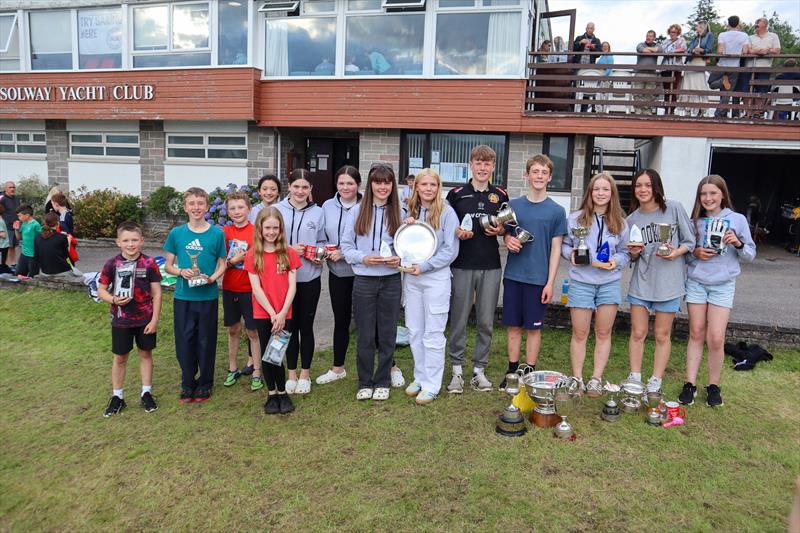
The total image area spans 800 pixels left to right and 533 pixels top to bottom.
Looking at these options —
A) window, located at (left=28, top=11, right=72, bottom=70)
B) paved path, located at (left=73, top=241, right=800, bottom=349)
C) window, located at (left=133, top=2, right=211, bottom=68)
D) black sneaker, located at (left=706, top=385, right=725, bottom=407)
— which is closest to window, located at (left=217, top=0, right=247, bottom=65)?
window, located at (left=133, top=2, right=211, bottom=68)

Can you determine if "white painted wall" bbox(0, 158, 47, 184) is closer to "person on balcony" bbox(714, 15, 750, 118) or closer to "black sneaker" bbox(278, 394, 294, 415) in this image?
"black sneaker" bbox(278, 394, 294, 415)

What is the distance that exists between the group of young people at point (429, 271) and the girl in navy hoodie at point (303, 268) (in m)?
0.01

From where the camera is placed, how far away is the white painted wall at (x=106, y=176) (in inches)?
607

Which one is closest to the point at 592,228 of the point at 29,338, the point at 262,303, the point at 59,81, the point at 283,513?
the point at 262,303

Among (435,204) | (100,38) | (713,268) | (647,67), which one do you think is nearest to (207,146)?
(100,38)

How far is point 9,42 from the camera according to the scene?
15773 millimetres

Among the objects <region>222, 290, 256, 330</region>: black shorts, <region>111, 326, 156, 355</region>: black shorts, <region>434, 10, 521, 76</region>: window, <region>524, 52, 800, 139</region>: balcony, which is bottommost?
A: <region>111, 326, 156, 355</region>: black shorts

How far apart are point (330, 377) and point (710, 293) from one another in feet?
11.1

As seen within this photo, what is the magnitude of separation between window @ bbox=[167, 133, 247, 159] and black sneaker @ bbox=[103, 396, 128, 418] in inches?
422

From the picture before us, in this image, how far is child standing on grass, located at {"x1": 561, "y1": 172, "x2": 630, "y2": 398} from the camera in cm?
476

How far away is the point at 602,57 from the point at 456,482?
39.2 ft

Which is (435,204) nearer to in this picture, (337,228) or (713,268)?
(337,228)

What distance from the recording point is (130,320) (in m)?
4.64

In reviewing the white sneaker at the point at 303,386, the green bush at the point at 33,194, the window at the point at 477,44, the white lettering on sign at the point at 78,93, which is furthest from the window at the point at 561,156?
the green bush at the point at 33,194
